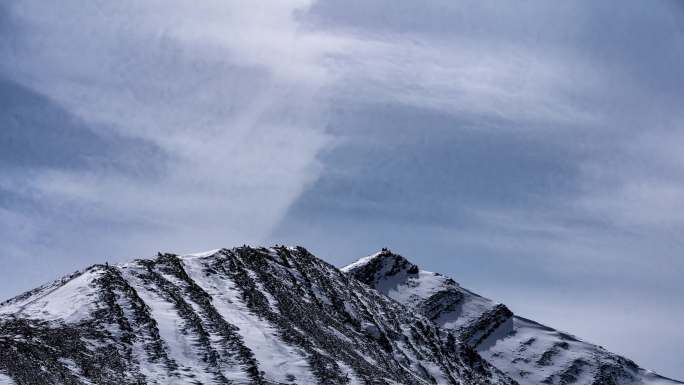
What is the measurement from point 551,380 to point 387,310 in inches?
2243

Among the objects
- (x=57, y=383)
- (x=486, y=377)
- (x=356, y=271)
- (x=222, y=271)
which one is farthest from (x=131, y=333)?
(x=356, y=271)

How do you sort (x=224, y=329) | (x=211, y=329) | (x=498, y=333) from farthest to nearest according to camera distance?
(x=498, y=333)
(x=224, y=329)
(x=211, y=329)

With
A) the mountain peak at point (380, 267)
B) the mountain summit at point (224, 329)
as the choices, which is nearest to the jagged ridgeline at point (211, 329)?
the mountain summit at point (224, 329)

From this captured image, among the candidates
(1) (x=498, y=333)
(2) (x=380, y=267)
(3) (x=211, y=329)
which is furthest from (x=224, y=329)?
(1) (x=498, y=333)

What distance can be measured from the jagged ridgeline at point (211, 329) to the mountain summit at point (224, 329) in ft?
0.49

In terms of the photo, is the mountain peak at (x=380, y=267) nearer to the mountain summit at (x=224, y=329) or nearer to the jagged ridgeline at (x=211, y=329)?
the mountain summit at (x=224, y=329)

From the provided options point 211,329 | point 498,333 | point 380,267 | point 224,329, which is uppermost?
point 380,267

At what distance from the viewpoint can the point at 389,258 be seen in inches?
6850

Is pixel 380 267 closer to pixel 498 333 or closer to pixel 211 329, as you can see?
pixel 498 333

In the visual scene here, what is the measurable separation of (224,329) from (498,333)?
4259 inches

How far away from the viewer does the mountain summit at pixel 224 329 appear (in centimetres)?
6091

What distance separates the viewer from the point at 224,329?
242 ft

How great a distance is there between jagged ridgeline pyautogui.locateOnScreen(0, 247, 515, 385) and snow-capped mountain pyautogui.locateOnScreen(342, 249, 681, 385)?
51887mm

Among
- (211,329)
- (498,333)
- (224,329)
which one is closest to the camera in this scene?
(211,329)
